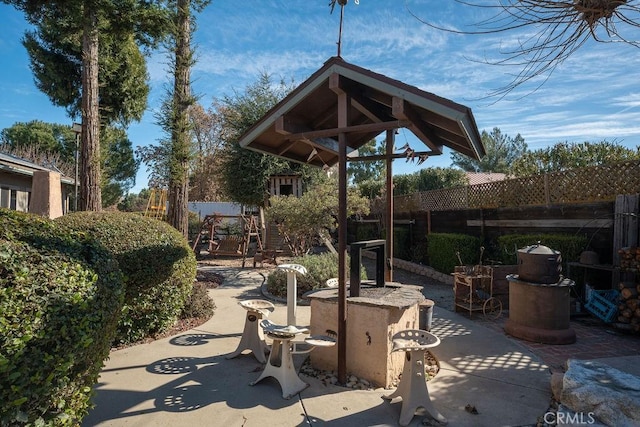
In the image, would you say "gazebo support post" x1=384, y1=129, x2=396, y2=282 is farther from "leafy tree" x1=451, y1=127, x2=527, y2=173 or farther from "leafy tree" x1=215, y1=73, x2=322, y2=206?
"leafy tree" x1=451, y1=127, x2=527, y2=173

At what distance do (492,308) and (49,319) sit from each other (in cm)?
664

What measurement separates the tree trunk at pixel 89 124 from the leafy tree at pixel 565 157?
62.0ft

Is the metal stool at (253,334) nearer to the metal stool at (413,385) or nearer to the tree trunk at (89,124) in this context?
the metal stool at (413,385)

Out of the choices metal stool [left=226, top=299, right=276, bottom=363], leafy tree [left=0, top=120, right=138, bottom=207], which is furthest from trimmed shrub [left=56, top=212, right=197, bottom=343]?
leafy tree [left=0, top=120, right=138, bottom=207]

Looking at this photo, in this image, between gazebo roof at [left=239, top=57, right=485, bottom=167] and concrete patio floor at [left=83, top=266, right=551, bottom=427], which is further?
gazebo roof at [left=239, top=57, right=485, bottom=167]

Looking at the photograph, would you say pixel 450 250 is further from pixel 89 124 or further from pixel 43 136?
pixel 43 136

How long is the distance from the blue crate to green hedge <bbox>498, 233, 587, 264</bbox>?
0.72m

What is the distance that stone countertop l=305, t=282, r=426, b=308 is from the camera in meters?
3.59

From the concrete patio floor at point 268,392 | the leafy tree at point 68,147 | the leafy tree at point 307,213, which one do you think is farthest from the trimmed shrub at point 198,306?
the leafy tree at point 68,147

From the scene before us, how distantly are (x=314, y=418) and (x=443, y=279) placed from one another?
307 inches

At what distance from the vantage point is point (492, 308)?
6.51 m

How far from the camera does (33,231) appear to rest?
228 centimetres

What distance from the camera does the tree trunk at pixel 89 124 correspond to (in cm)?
719

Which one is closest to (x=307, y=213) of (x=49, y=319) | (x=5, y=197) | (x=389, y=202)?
(x=389, y=202)
